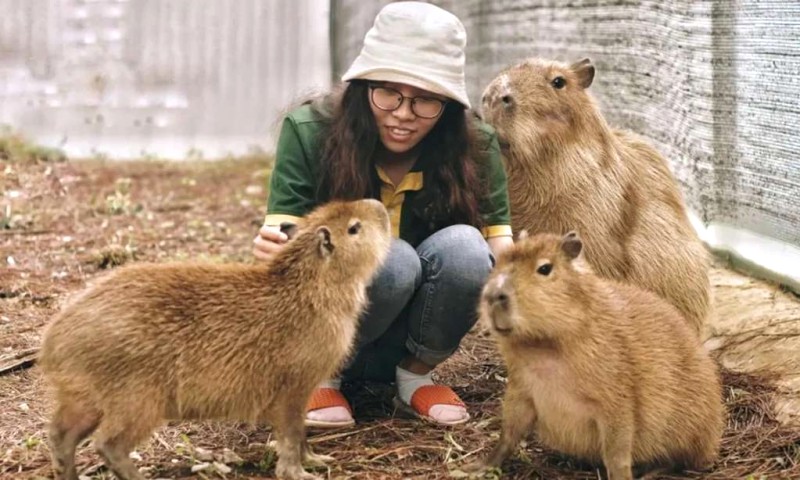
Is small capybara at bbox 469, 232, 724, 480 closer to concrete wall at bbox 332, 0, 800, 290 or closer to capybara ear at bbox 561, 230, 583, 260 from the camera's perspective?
capybara ear at bbox 561, 230, 583, 260

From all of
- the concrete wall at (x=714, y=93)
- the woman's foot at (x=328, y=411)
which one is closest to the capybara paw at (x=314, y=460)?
the woman's foot at (x=328, y=411)

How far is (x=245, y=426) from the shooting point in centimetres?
393

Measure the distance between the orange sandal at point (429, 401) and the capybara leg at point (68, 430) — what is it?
4.30 ft

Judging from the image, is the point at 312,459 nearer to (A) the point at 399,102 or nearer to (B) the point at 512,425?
(B) the point at 512,425

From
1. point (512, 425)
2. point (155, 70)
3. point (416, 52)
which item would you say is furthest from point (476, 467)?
point (155, 70)

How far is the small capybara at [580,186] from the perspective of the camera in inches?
175

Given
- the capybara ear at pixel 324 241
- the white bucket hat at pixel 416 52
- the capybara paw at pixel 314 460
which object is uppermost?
the white bucket hat at pixel 416 52

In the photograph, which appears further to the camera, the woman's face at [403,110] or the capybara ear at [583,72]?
the capybara ear at [583,72]

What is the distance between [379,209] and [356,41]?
222 inches

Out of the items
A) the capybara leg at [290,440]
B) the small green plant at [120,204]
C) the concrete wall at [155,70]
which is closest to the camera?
the capybara leg at [290,440]

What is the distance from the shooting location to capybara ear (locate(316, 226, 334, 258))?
335 centimetres

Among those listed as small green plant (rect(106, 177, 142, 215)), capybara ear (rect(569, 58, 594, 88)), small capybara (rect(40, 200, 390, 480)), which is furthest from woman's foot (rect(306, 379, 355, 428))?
small green plant (rect(106, 177, 142, 215))

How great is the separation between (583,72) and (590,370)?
5.57 ft

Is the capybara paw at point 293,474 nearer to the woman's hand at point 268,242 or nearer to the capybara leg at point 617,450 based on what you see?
the woman's hand at point 268,242
